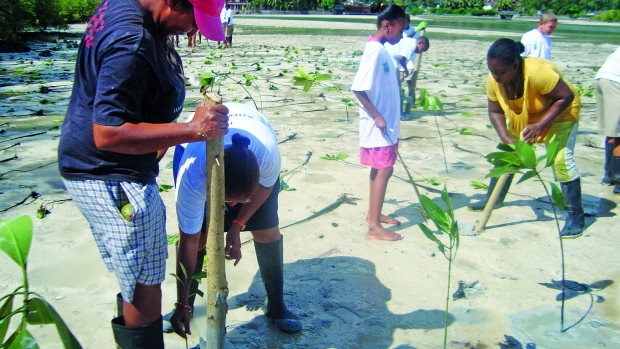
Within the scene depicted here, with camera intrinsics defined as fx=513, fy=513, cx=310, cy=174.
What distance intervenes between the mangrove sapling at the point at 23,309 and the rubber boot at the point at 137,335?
1.03 ft

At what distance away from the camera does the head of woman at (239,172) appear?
78.1 inches

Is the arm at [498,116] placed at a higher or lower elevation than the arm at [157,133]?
lower

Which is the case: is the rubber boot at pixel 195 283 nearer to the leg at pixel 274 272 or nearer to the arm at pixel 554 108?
the leg at pixel 274 272

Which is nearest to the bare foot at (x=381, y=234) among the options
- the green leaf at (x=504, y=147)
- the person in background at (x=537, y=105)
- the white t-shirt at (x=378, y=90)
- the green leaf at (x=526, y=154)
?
the white t-shirt at (x=378, y=90)

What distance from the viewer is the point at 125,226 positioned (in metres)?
1.68

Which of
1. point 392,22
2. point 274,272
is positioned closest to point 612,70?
point 392,22

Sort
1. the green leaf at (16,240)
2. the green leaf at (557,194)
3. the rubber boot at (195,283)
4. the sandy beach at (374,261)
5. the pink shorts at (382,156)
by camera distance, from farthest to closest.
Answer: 1. the pink shorts at (382,156)
2. the sandy beach at (374,261)
3. the rubber boot at (195,283)
4. the green leaf at (557,194)
5. the green leaf at (16,240)

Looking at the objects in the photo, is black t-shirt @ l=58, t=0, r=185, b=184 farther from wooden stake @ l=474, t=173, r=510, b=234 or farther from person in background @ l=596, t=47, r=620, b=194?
person in background @ l=596, t=47, r=620, b=194

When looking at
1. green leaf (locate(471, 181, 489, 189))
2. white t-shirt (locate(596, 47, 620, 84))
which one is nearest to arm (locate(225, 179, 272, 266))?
green leaf (locate(471, 181, 489, 189))

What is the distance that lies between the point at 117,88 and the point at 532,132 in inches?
113

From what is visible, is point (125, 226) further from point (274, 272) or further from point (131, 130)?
point (274, 272)

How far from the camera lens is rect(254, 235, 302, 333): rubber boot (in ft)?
8.45

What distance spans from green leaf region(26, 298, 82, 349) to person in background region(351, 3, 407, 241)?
Answer: 97.2 inches

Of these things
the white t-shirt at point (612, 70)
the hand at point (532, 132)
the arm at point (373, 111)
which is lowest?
the hand at point (532, 132)
